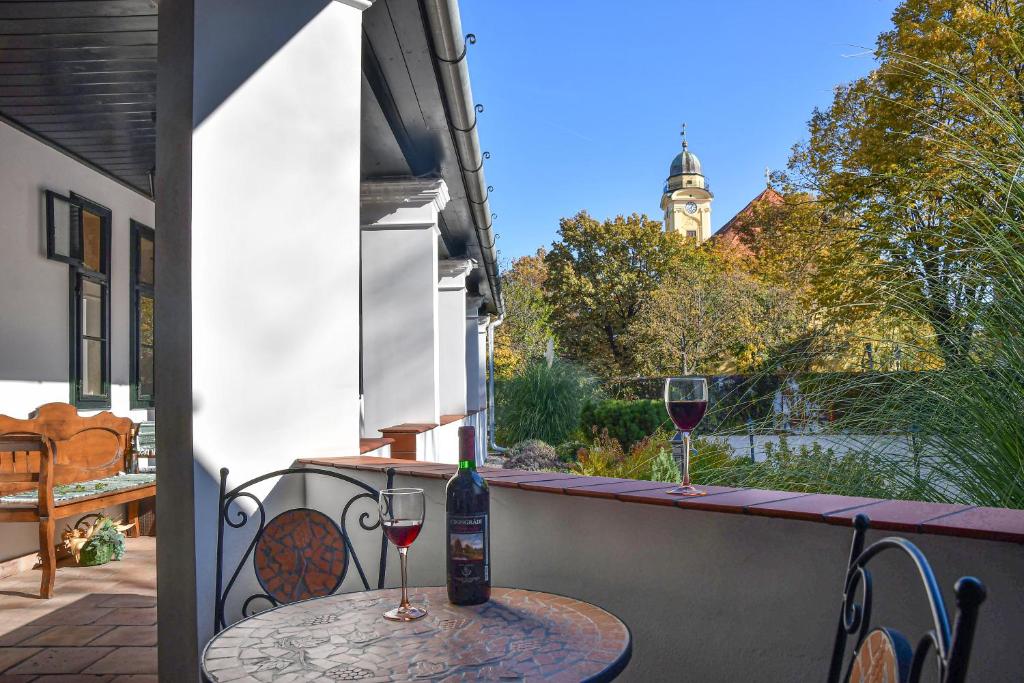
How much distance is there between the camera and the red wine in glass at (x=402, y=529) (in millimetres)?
1358

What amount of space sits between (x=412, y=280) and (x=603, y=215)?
2459 centimetres

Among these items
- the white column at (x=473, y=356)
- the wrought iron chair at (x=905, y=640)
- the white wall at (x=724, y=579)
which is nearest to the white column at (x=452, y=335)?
the white column at (x=473, y=356)

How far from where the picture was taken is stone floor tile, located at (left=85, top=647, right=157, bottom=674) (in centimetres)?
292

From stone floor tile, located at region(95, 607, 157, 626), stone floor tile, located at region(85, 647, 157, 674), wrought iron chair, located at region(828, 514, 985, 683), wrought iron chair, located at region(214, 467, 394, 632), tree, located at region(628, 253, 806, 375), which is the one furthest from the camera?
tree, located at region(628, 253, 806, 375)

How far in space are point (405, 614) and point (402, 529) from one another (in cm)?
17

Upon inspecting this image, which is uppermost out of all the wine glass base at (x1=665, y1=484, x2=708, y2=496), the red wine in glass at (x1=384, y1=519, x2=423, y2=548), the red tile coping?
the wine glass base at (x1=665, y1=484, x2=708, y2=496)

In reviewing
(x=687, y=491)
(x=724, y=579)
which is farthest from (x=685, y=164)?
(x=724, y=579)

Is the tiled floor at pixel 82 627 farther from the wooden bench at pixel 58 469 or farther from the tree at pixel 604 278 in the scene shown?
the tree at pixel 604 278

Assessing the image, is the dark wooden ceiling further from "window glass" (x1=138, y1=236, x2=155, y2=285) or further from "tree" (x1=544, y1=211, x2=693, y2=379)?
"tree" (x1=544, y1=211, x2=693, y2=379)

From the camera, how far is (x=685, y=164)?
5350cm

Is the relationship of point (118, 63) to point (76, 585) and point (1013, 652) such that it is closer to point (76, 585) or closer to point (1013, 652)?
point (76, 585)

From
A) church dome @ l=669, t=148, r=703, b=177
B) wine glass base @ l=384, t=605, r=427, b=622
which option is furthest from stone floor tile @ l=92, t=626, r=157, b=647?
church dome @ l=669, t=148, r=703, b=177

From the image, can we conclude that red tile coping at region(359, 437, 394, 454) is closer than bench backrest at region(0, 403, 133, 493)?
Yes

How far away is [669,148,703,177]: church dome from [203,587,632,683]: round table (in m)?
54.5
